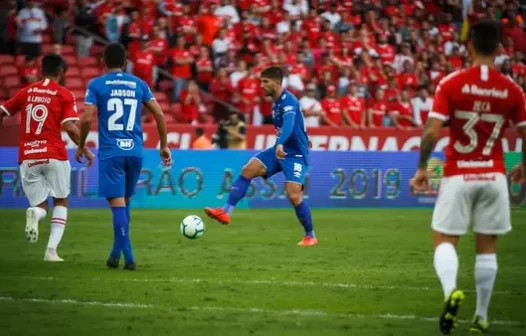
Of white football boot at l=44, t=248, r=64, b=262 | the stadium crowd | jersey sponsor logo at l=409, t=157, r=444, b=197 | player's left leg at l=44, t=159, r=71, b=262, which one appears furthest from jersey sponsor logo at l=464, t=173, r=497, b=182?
the stadium crowd

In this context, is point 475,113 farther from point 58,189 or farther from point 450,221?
point 58,189

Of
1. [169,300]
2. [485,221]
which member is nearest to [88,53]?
[169,300]

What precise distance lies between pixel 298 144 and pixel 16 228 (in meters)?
5.44

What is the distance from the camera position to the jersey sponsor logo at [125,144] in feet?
42.5

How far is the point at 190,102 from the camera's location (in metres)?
28.4

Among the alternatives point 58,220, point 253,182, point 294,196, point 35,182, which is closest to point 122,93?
point 35,182

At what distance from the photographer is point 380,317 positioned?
31.9ft

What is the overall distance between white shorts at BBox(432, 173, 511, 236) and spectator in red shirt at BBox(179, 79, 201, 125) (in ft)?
65.0

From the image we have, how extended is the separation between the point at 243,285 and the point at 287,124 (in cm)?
467

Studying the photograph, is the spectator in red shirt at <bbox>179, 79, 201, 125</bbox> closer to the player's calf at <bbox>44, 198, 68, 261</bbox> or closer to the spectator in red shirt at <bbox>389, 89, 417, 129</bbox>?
the spectator in red shirt at <bbox>389, 89, 417, 129</bbox>

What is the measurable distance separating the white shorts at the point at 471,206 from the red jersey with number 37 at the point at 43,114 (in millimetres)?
5949

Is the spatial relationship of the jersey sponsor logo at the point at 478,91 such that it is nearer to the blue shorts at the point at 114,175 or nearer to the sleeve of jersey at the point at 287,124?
the blue shorts at the point at 114,175

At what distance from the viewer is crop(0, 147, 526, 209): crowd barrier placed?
81.3 feet

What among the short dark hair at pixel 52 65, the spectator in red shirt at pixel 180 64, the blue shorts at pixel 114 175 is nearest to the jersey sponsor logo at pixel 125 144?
the blue shorts at pixel 114 175
